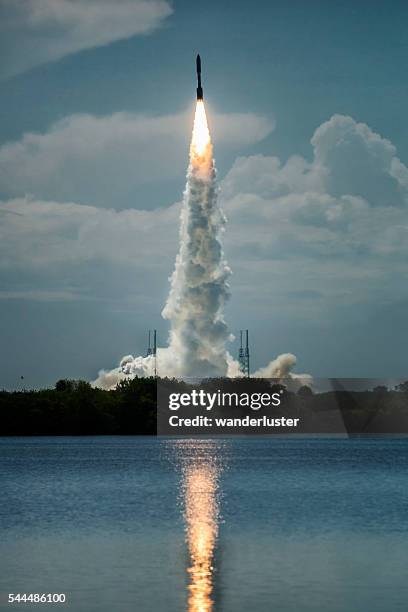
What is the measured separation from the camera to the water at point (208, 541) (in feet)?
157

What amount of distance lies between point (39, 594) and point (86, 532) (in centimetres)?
2260

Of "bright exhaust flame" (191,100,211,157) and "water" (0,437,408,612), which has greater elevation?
"bright exhaust flame" (191,100,211,157)

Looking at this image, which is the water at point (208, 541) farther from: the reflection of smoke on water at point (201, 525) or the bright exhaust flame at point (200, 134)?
the bright exhaust flame at point (200, 134)

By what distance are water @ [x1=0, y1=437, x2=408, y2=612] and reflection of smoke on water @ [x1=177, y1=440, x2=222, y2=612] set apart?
11 centimetres

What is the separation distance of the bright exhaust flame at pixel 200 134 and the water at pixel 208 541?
65183 millimetres

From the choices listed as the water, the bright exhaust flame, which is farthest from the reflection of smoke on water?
the bright exhaust flame

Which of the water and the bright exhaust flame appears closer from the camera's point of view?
the water

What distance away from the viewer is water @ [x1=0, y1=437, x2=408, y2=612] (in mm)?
47781

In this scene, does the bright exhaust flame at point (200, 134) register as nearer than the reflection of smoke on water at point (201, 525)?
No

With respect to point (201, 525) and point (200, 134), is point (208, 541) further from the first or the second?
point (200, 134)

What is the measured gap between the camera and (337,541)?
216 feet

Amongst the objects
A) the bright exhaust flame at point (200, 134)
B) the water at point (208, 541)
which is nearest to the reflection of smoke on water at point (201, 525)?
the water at point (208, 541)

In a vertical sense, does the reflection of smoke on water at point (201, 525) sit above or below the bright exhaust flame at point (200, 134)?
below

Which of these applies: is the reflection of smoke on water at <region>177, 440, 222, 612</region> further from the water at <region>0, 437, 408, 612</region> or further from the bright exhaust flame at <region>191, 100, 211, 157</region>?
the bright exhaust flame at <region>191, 100, 211, 157</region>
